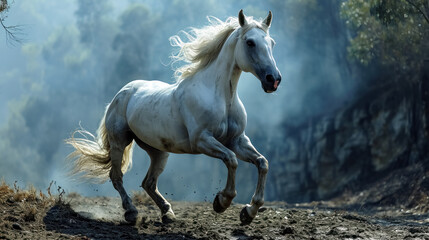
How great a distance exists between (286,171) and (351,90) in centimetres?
471

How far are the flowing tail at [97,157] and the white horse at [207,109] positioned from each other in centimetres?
45

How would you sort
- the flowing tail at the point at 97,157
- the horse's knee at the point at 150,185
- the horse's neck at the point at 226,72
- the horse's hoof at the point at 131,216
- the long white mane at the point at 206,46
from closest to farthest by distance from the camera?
1. the horse's neck at the point at 226,72
2. the long white mane at the point at 206,46
3. the horse's hoof at the point at 131,216
4. the horse's knee at the point at 150,185
5. the flowing tail at the point at 97,157

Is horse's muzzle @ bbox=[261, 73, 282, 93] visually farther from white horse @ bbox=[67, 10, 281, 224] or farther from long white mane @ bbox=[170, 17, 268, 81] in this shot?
long white mane @ bbox=[170, 17, 268, 81]

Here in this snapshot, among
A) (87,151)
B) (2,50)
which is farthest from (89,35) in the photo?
(87,151)

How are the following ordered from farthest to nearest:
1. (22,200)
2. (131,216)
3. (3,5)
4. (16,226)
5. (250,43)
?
(3,5) → (22,200) → (131,216) → (250,43) → (16,226)

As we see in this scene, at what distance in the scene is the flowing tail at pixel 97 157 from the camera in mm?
8508

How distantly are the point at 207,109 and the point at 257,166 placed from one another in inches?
33.5

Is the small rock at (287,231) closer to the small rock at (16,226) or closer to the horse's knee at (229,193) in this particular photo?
the horse's knee at (229,193)

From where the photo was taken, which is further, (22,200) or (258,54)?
(22,200)

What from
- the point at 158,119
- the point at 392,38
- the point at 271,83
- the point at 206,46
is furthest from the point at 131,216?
the point at 392,38

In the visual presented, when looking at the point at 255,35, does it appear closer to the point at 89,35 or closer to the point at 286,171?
the point at 286,171

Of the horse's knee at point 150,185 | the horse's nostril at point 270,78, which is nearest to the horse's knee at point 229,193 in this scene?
the horse's nostril at point 270,78

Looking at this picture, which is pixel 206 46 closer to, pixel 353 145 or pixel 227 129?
pixel 227 129

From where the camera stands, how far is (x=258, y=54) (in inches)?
249
